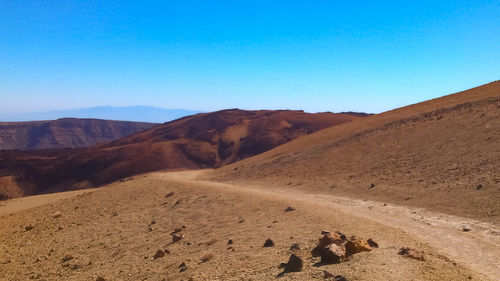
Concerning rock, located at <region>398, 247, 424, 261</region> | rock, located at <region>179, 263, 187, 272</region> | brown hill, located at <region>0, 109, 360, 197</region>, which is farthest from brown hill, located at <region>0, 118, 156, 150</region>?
rock, located at <region>398, 247, 424, 261</region>

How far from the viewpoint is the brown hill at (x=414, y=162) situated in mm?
14281

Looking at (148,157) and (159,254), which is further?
(148,157)

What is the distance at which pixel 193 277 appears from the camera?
8.24 meters

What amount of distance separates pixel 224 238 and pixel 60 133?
428 ft

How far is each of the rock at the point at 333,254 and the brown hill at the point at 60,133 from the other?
415ft

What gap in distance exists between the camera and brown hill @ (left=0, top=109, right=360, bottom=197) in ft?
161

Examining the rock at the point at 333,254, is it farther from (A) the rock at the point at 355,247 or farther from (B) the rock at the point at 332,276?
(B) the rock at the point at 332,276

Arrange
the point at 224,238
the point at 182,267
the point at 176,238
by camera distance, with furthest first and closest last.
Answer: the point at 176,238 < the point at 224,238 < the point at 182,267

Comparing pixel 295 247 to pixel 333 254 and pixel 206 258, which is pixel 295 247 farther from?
pixel 206 258

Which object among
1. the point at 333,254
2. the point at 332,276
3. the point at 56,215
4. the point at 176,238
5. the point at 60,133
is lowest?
the point at 56,215

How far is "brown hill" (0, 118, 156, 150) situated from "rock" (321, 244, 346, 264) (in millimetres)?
126586

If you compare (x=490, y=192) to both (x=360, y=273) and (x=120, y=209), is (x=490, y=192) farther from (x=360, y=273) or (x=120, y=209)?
(x=120, y=209)

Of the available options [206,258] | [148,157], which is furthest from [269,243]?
[148,157]

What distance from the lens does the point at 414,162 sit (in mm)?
19125
